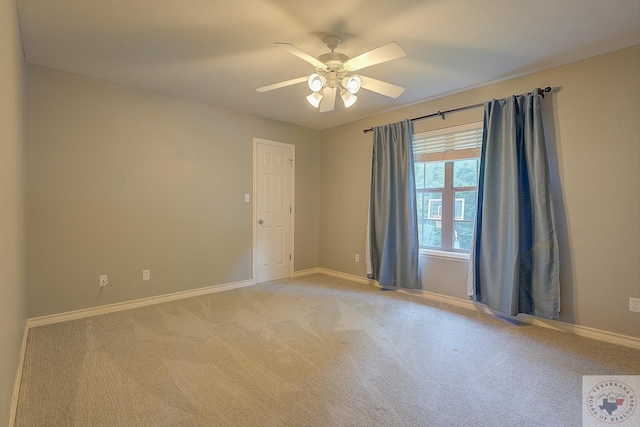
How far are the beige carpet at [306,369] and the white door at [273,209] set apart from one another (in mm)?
1373

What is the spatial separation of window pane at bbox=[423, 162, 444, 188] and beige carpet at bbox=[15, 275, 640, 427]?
156 cm

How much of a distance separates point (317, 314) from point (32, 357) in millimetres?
2310

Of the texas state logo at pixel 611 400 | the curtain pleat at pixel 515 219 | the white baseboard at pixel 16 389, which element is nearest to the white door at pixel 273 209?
the white baseboard at pixel 16 389

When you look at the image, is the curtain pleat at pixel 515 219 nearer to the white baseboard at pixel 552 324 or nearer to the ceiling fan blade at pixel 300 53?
the white baseboard at pixel 552 324

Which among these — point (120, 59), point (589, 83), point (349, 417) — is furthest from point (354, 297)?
point (120, 59)

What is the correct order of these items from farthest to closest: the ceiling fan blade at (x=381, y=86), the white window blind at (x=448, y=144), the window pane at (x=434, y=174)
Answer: the window pane at (x=434, y=174) < the white window blind at (x=448, y=144) < the ceiling fan blade at (x=381, y=86)

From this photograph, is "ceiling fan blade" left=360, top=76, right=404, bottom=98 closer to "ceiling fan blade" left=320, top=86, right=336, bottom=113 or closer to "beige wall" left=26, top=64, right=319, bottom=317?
"ceiling fan blade" left=320, top=86, right=336, bottom=113

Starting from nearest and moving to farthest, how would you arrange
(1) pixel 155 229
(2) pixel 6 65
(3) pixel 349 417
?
(2) pixel 6 65 → (3) pixel 349 417 → (1) pixel 155 229

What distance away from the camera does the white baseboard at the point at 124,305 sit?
2.92m

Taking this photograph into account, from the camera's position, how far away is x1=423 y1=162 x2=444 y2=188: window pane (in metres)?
3.81

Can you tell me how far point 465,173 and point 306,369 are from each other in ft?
9.15

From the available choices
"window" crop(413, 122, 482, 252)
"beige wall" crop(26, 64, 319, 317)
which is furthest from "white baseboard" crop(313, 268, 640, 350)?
"beige wall" crop(26, 64, 319, 317)

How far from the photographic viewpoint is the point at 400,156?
4035 millimetres

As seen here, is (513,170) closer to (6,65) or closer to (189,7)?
(189,7)
